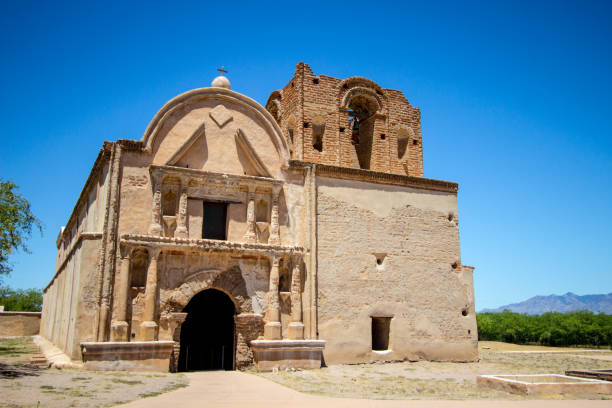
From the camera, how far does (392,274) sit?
15.8 meters

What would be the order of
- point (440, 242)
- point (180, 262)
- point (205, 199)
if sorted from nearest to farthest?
1. point (180, 262)
2. point (205, 199)
3. point (440, 242)

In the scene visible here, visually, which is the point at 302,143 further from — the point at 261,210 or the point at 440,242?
the point at 440,242

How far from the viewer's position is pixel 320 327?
14.5 m

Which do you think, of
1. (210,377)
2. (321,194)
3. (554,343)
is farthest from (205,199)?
(554,343)

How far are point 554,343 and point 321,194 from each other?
75.8 feet

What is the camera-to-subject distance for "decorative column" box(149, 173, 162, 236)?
13383mm

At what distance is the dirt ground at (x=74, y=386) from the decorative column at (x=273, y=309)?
266cm

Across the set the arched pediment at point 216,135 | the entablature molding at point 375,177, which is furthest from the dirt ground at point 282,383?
the arched pediment at point 216,135

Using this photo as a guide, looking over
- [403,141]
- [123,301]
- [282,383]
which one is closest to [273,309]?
[282,383]

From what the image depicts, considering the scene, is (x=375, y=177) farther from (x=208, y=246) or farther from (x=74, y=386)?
(x=74, y=386)

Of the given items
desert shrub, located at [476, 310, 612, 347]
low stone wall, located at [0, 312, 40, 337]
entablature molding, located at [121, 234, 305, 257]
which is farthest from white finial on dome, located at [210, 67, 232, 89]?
desert shrub, located at [476, 310, 612, 347]

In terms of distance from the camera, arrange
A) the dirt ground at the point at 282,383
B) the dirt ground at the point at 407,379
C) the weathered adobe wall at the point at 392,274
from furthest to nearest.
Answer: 1. the weathered adobe wall at the point at 392,274
2. the dirt ground at the point at 407,379
3. the dirt ground at the point at 282,383

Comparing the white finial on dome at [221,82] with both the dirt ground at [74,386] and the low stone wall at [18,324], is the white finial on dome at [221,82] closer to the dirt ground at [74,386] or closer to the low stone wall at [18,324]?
the dirt ground at [74,386]

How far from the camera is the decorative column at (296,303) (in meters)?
14.0
